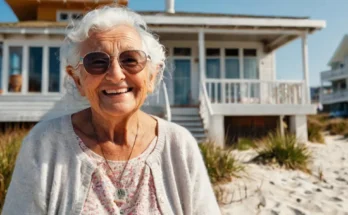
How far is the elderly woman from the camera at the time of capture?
68.1 inches

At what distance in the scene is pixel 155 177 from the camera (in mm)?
1851

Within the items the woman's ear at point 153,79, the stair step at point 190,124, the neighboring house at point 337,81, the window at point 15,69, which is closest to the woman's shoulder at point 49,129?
the woman's ear at point 153,79

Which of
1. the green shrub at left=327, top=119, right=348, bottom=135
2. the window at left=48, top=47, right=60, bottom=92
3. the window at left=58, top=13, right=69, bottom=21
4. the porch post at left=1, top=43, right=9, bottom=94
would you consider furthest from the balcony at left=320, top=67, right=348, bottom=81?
the porch post at left=1, top=43, right=9, bottom=94

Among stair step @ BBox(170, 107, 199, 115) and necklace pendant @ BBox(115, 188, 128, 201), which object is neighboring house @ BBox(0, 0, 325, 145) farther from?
necklace pendant @ BBox(115, 188, 128, 201)

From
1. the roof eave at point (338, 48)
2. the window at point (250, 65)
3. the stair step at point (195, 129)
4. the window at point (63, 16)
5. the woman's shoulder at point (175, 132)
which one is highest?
the roof eave at point (338, 48)

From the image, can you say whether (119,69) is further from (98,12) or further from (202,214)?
(202,214)

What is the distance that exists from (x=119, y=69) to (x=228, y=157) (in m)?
4.85

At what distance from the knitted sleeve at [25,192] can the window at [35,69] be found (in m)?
12.6

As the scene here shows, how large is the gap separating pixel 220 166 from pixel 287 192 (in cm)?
113

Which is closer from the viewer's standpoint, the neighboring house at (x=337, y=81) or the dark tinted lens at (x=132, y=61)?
the dark tinted lens at (x=132, y=61)

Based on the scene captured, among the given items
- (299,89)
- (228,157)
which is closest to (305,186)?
(228,157)

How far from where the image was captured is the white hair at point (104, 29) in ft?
6.14

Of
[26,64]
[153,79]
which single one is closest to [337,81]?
[26,64]

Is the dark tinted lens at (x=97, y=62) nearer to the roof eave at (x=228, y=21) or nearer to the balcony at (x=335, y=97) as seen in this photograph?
the roof eave at (x=228, y=21)
